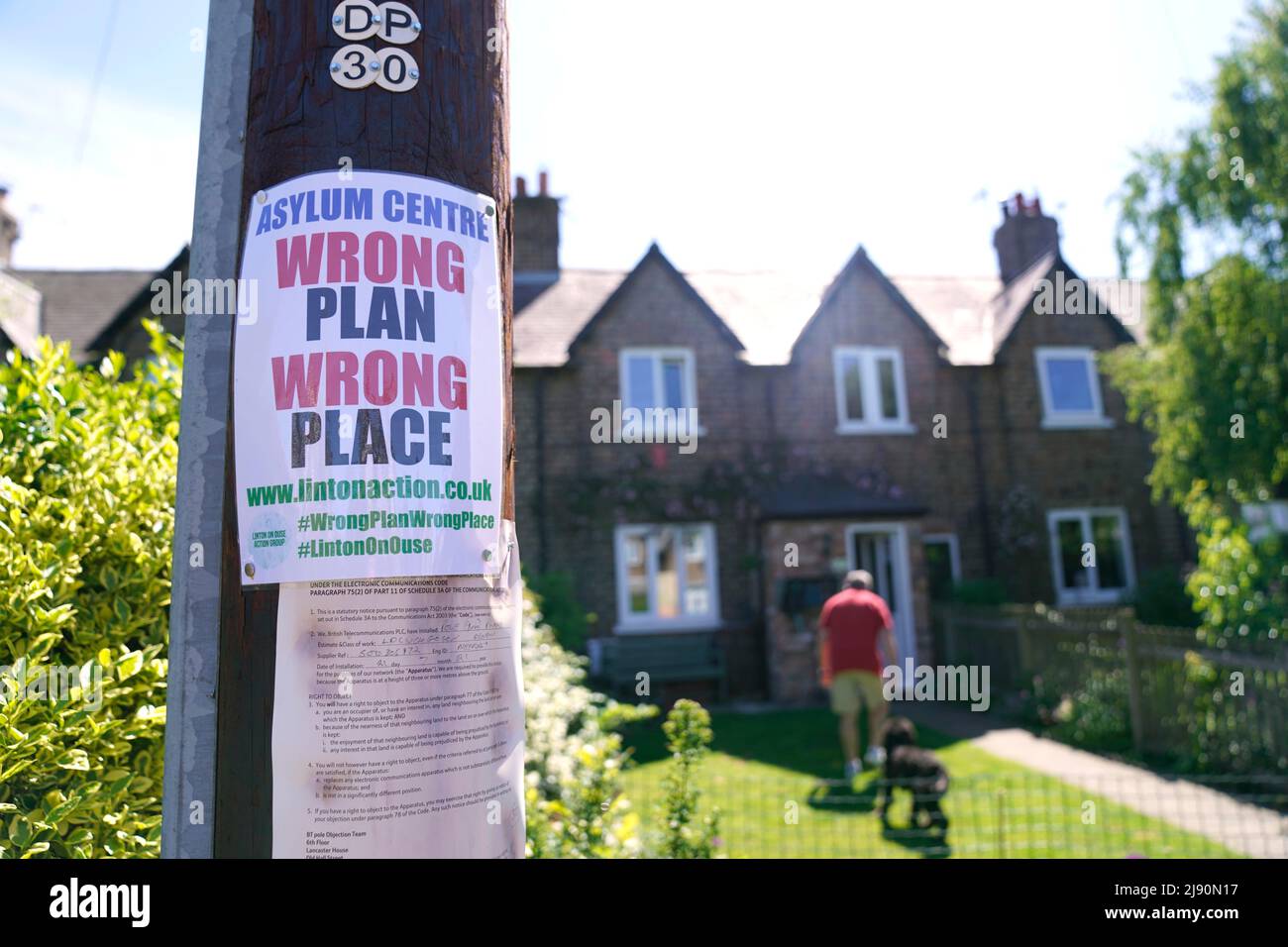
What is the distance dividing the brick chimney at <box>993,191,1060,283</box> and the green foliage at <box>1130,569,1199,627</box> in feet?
26.3

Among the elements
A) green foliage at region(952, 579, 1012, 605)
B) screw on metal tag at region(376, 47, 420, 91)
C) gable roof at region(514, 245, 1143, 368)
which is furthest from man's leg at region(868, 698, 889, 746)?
screw on metal tag at region(376, 47, 420, 91)

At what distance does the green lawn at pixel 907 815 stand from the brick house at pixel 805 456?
5.11 m

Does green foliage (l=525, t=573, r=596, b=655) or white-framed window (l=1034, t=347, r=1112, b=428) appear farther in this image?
white-framed window (l=1034, t=347, r=1112, b=428)

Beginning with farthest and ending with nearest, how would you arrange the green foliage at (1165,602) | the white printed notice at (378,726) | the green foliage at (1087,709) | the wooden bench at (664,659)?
the green foliage at (1165,602) → the wooden bench at (664,659) → the green foliage at (1087,709) → the white printed notice at (378,726)

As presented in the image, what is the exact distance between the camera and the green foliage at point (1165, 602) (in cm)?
1611

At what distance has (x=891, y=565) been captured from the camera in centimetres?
1661

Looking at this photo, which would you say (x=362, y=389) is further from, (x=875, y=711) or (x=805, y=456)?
(x=805, y=456)

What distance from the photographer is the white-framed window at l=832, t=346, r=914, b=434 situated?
17375 millimetres

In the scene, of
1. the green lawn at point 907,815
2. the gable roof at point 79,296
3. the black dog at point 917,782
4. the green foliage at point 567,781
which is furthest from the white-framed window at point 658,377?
the gable roof at point 79,296

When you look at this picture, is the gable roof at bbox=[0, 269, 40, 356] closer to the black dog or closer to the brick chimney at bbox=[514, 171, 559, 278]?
the brick chimney at bbox=[514, 171, 559, 278]

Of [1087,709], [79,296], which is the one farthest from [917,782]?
[79,296]

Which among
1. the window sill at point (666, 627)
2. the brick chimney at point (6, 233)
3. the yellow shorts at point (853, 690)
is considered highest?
the brick chimney at point (6, 233)

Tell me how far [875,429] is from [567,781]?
43.8 ft

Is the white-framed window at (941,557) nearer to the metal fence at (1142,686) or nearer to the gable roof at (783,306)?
the metal fence at (1142,686)
